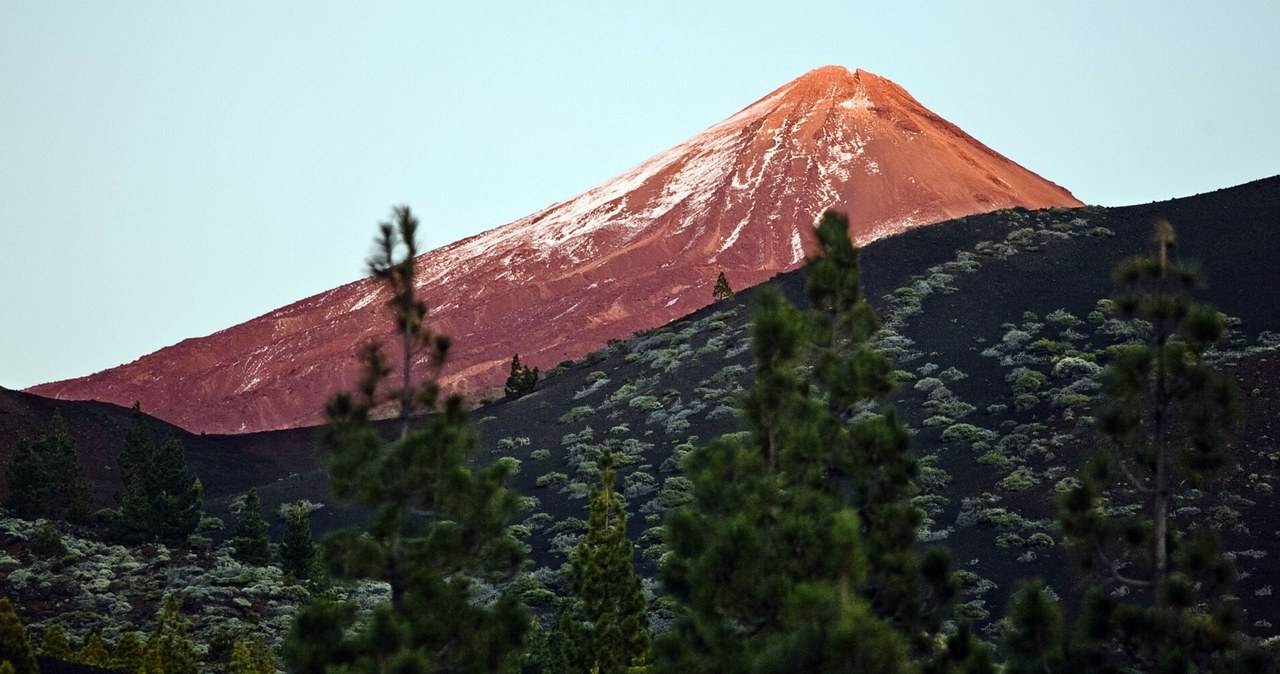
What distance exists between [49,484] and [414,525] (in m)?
48.0

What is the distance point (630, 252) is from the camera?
15312 cm

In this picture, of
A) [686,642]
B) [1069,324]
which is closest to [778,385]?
[686,642]

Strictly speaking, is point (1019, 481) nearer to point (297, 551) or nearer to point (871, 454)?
point (297, 551)

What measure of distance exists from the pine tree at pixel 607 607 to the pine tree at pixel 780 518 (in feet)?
42.3

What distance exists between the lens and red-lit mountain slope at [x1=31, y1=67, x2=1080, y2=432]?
145875 mm

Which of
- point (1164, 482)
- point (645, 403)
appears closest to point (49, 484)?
point (645, 403)

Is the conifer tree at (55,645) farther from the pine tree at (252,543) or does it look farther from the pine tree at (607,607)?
the pine tree at (252,543)

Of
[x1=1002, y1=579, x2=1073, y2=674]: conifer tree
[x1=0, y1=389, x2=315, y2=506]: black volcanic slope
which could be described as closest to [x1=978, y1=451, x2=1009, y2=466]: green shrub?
[x1=1002, y1=579, x2=1073, y2=674]: conifer tree

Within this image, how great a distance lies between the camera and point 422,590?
19.1 meters

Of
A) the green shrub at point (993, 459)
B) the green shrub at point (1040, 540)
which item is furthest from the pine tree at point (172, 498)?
the green shrub at point (1040, 540)

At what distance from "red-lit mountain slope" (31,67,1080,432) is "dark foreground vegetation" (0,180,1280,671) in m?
56.2

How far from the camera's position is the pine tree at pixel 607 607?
33.0m

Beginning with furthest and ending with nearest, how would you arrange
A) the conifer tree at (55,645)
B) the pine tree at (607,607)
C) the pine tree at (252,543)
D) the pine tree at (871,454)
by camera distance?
1. the pine tree at (252,543)
2. the conifer tree at (55,645)
3. the pine tree at (607,607)
4. the pine tree at (871,454)

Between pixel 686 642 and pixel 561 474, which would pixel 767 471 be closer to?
pixel 686 642
